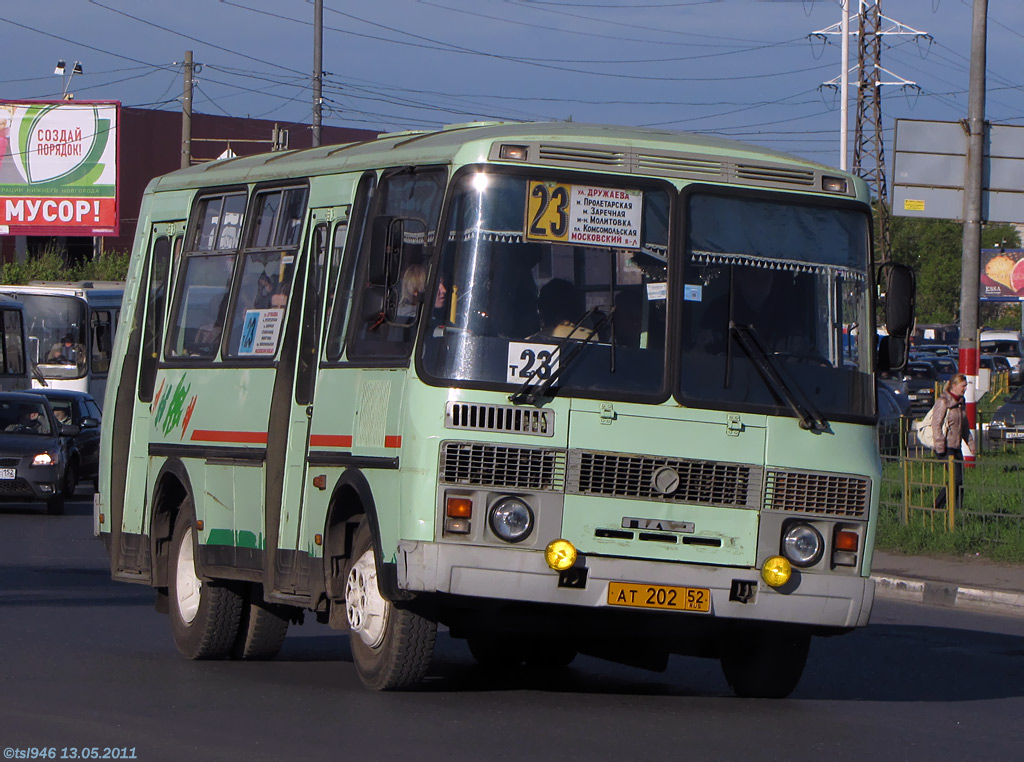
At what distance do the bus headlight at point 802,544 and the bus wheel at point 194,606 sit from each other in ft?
12.0

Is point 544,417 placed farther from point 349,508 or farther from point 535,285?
point 349,508

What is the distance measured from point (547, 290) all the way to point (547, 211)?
1.28 ft

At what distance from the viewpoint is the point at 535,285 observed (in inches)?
323

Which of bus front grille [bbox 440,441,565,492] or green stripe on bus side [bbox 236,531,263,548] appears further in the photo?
green stripe on bus side [bbox 236,531,263,548]

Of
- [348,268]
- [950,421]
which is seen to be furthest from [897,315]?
[950,421]

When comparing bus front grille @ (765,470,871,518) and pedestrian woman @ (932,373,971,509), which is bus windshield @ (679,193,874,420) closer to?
bus front grille @ (765,470,871,518)

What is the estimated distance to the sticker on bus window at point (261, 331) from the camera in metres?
9.91

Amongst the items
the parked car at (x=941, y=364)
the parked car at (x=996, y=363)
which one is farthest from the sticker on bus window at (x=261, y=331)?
the parked car at (x=996, y=363)

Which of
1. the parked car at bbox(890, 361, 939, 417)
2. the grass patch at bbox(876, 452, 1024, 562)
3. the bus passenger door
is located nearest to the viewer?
the bus passenger door

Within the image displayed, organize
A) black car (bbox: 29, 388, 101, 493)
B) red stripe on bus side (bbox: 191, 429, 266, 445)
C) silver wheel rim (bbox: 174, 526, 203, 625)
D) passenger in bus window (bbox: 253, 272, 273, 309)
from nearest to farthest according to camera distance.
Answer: red stripe on bus side (bbox: 191, 429, 266, 445)
passenger in bus window (bbox: 253, 272, 273, 309)
silver wheel rim (bbox: 174, 526, 203, 625)
black car (bbox: 29, 388, 101, 493)

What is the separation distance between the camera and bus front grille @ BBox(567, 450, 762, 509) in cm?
819

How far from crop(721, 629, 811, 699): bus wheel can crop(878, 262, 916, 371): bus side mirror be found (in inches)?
58.7

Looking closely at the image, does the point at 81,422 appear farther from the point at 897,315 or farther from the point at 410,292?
the point at 897,315

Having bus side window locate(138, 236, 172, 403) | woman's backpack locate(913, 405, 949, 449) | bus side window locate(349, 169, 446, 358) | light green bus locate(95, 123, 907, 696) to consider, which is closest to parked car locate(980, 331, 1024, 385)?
woman's backpack locate(913, 405, 949, 449)
